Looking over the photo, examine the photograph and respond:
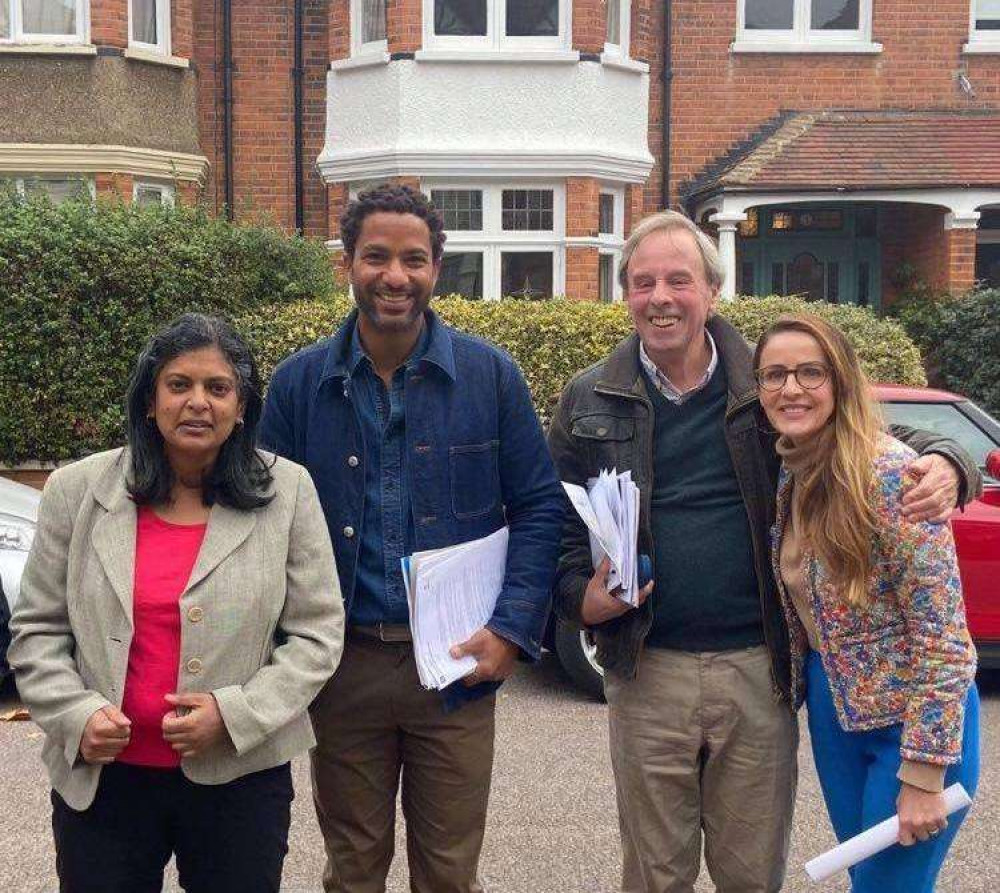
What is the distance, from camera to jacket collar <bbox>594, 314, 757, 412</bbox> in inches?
112

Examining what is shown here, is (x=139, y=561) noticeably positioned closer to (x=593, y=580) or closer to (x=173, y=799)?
(x=173, y=799)

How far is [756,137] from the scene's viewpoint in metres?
Result: 13.7

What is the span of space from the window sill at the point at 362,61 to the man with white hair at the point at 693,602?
10.5 m

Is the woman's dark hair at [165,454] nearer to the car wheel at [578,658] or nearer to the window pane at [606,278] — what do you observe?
the car wheel at [578,658]

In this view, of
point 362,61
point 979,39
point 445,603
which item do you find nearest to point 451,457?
point 445,603

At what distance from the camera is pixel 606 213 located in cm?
1341

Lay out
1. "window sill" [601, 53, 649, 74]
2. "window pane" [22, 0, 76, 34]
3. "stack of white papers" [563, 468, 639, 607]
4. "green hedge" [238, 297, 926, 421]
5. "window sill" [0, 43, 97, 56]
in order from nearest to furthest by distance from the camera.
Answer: "stack of white papers" [563, 468, 639, 607], "green hedge" [238, 297, 926, 421], "window sill" [0, 43, 97, 56], "window pane" [22, 0, 76, 34], "window sill" [601, 53, 649, 74]

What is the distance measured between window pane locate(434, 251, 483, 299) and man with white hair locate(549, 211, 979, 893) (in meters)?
10.2

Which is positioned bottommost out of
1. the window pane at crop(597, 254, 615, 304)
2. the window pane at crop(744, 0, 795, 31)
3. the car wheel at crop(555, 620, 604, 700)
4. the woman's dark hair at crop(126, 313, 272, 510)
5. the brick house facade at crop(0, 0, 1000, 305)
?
the car wheel at crop(555, 620, 604, 700)

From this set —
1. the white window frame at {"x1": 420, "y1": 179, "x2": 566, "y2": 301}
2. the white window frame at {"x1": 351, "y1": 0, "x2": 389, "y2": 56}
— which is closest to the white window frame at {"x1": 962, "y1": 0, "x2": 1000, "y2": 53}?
the white window frame at {"x1": 420, "y1": 179, "x2": 566, "y2": 301}

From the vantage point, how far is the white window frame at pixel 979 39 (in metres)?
13.7

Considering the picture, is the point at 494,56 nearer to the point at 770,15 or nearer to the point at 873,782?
the point at 770,15

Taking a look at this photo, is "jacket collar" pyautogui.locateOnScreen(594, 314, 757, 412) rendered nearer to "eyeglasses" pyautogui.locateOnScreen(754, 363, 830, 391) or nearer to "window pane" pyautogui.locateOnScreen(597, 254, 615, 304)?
"eyeglasses" pyautogui.locateOnScreen(754, 363, 830, 391)

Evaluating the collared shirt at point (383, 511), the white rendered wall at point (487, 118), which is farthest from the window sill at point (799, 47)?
the collared shirt at point (383, 511)
